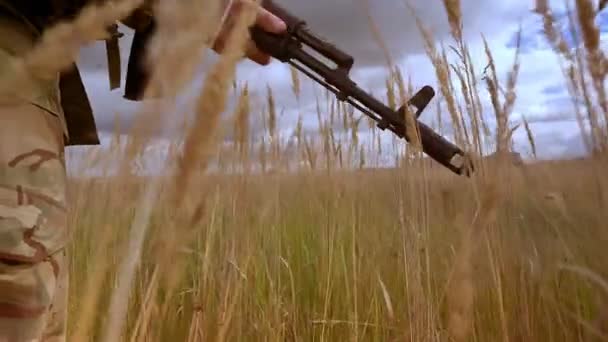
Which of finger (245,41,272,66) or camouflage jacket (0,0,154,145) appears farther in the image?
finger (245,41,272,66)

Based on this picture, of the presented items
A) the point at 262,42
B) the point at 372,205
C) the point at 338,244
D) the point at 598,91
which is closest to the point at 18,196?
the point at 598,91

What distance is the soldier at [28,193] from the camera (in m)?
0.60

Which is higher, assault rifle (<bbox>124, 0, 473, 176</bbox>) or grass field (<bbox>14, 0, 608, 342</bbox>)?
assault rifle (<bbox>124, 0, 473, 176</bbox>)

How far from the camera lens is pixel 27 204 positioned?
0.62 meters

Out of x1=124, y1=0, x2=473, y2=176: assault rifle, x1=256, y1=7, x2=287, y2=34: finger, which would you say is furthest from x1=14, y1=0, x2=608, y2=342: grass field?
x1=256, y1=7, x2=287, y2=34: finger

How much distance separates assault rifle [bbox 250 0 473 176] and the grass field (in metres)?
0.05

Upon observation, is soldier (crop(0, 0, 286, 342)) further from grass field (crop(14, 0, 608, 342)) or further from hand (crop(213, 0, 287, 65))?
hand (crop(213, 0, 287, 65))

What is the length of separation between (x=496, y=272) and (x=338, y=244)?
601 millimetres

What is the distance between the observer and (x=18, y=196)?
2.02 feet

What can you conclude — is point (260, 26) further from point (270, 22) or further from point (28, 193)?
point (28, 193)

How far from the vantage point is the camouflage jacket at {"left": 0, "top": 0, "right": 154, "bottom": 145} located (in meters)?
0.72

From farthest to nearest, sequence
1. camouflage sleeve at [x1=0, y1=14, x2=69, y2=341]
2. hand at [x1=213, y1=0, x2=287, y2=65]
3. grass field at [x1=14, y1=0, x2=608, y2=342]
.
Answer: hand at [x1=213, y1=0, x2=287, y2=65] → camouflage sleeve at [x1=0, y1=14, x2=69, y2=341] → grass field at [x1=14, y1=0, x2=608, y2=342]

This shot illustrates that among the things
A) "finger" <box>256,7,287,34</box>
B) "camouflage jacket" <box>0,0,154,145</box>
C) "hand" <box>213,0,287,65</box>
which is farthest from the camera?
"finger" <box>256,7,287,34</box>

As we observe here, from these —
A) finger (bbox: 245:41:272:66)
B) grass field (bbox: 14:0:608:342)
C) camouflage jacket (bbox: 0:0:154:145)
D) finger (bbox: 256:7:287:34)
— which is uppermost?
finger (bbox: 256:7:287:34)
